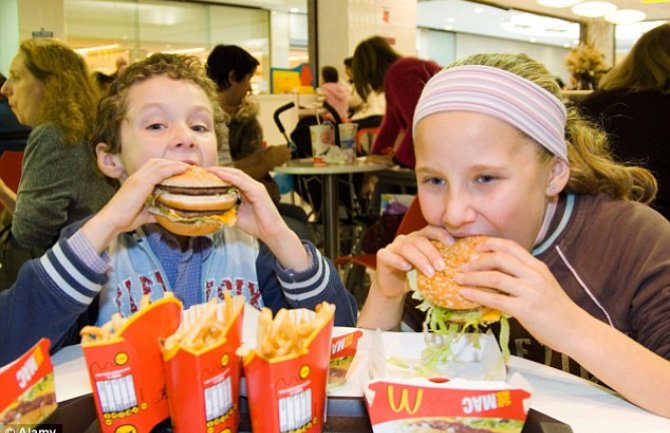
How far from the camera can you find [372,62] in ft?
18.2

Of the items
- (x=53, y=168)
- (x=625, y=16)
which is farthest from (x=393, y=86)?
(x=625, y=16)

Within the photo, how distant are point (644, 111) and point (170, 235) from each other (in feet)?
7.82

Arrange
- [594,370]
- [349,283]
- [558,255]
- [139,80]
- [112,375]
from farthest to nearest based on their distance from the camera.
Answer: [349,283]
[139,80]
[558,255]
[594,370]
[112,375]

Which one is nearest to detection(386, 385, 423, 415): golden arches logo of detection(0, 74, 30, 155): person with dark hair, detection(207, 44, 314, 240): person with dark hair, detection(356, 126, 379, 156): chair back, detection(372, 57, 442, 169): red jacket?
detection(372, 57, 442, 169): red jacket

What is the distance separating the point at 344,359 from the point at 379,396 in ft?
0.87

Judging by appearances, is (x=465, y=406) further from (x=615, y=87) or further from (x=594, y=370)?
(x=615, y=87)

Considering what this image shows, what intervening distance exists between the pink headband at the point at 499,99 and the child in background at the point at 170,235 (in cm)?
50

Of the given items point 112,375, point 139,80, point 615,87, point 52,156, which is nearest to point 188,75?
point 139,80

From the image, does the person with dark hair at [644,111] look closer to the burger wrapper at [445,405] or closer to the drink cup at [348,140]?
the drink cup at [348,140]

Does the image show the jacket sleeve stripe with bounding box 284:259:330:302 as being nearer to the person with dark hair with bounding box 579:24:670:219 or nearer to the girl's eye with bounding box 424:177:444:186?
the girl's eye with bounding box 424:177:444:186

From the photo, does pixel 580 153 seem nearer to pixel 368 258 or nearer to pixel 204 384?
pixel 204 384

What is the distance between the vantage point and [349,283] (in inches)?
174

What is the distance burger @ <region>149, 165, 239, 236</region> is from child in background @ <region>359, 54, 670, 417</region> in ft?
1.35

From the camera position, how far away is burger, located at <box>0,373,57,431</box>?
31.2 inches
